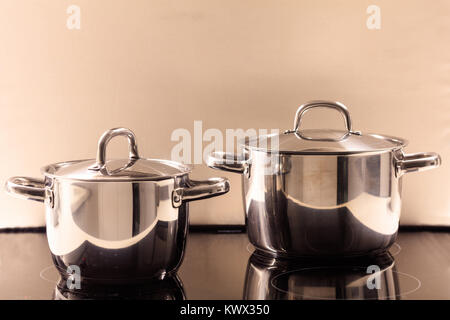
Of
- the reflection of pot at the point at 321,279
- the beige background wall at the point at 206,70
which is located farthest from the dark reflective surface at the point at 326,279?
the beige background wall at the point at 206,70

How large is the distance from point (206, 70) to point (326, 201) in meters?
0.35

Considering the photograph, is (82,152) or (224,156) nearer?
(224,156)

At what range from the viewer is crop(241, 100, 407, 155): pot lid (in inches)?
33.1

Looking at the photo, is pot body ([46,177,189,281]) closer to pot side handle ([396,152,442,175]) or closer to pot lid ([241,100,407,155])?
pot lid ([241,100,407,155])

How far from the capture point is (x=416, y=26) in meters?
1.06

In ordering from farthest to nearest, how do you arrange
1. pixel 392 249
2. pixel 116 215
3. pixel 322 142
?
pixel 392 249, pixel 322 142, pixel 116 215

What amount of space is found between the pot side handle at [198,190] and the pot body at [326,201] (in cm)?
8

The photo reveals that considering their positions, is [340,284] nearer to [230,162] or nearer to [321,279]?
[321,279]

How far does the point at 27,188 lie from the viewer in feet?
2.72

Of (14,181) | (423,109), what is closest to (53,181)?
(14,181)

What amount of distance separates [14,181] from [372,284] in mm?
505

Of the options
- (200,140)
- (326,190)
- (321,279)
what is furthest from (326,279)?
(200,140)

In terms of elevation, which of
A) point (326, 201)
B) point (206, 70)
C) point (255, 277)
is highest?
point (206, 70)
